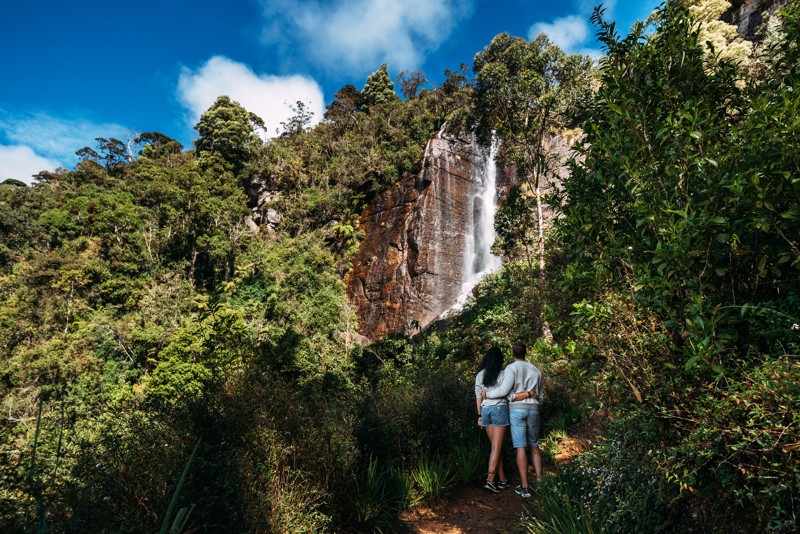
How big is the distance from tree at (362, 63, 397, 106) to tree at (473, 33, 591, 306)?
2753cm

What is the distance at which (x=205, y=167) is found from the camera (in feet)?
104

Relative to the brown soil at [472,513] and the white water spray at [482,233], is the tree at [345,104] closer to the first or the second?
the white water spray at [482,233]

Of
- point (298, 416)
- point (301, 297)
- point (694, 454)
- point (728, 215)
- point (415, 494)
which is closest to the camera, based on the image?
point (694, 454)

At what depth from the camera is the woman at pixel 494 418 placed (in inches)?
185

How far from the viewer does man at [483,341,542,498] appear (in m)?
→ 4.54

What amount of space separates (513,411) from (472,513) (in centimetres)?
121

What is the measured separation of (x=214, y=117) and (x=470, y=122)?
29.0 m

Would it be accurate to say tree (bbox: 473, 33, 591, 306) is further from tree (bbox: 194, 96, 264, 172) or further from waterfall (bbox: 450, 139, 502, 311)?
tree (bbox: 194, 96, 264, 172)

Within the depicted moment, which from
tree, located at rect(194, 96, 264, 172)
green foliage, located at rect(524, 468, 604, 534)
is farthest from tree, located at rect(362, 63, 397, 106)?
green foliage, located at rect(524, 468, 604, 534)

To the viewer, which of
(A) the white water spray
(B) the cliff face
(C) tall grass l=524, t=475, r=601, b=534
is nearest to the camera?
(C) tall grass l=524, t=475, r=601, b=534

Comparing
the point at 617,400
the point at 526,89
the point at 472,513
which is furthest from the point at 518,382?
the point at 526,89

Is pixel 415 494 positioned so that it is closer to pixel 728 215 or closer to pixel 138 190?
pixel 728 215

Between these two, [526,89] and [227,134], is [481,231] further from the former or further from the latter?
[227,134]

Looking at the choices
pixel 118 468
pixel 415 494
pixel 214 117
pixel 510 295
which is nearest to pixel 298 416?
pixel 118 468
